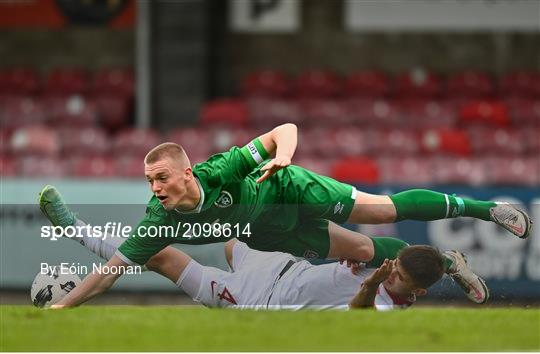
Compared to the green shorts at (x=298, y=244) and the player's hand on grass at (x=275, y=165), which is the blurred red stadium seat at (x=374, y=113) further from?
the player's hand on grass at (x=275, y=165)

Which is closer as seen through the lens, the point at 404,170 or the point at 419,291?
the point at 419,291

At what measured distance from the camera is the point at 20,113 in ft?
49.9

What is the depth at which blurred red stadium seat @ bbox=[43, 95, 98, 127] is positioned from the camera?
49.7 ft

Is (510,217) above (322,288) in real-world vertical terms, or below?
above

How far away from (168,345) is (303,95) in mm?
9205

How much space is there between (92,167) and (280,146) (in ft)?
21.8

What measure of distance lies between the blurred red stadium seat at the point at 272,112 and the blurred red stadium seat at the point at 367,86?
3.31ft

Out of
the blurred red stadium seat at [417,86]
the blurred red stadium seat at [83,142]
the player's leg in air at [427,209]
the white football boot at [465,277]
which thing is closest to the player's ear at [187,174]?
the player's leg in air at [427,209]

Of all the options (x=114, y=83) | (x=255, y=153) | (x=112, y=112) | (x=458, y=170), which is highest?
(x=255, y=153)

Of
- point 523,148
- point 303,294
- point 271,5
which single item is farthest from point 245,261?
point 271,5

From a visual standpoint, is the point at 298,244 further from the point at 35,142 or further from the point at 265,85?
the point at 265,85

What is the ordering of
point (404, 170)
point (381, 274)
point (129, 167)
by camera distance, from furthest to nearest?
point (129, 167), point (404, 170), point (381, 274)

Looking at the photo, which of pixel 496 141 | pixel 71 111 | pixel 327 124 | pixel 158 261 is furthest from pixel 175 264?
pixel 71 111

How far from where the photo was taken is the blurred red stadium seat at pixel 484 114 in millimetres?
14758
